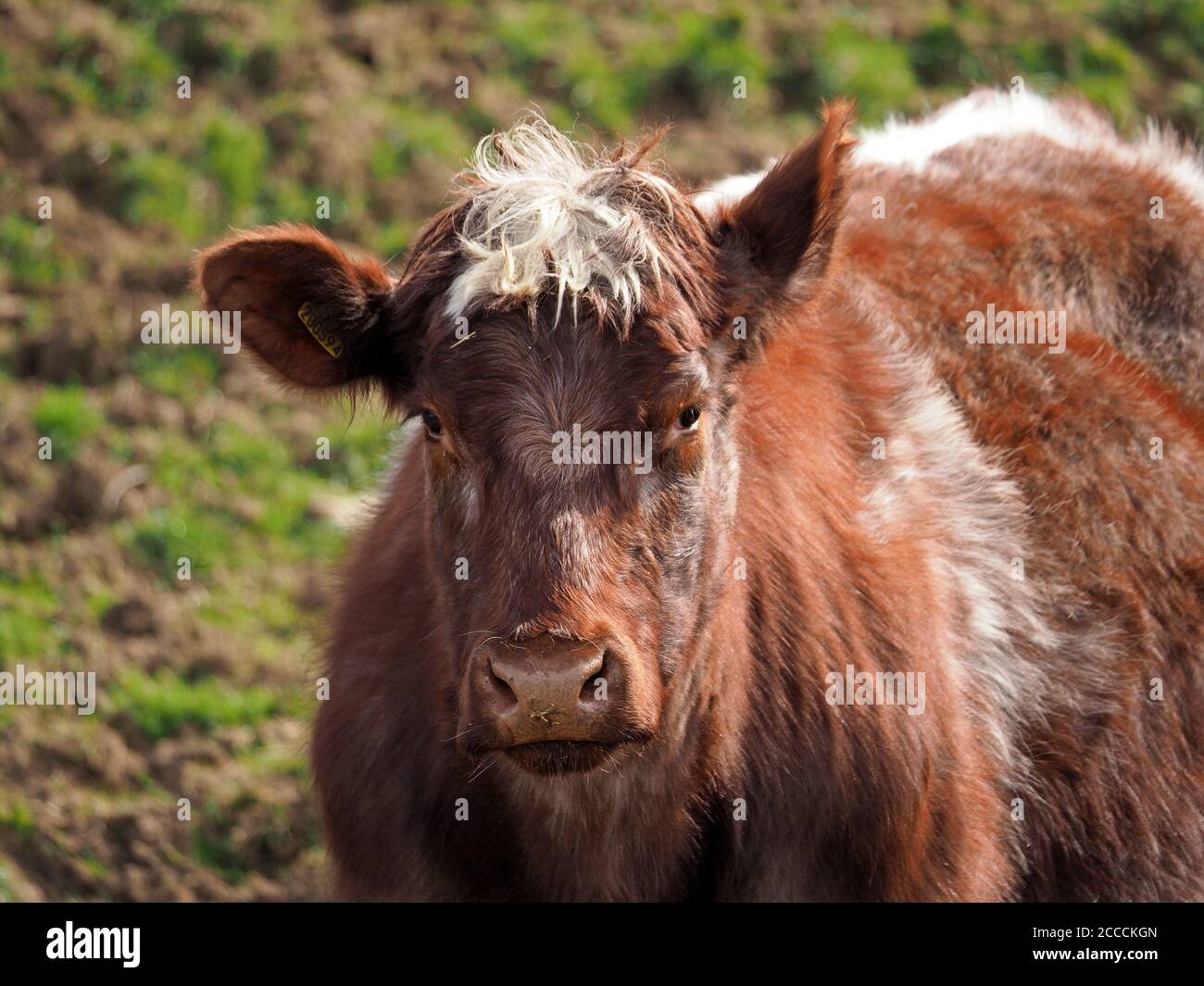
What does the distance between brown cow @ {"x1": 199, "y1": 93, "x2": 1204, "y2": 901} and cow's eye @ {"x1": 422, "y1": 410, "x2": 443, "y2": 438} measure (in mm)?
20

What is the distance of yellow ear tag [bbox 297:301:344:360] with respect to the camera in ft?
14.8

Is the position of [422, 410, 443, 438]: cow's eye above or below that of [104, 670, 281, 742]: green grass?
above

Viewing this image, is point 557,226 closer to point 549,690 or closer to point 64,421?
point 549,690

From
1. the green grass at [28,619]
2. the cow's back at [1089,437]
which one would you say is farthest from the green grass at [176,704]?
the cow's back at [1089,437]

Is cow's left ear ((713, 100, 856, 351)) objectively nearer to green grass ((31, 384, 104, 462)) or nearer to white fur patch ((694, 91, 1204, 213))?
white fur patch ((694, 91, 1204, 213))

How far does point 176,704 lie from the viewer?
22.8 ft

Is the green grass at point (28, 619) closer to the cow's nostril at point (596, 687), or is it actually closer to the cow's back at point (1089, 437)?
the cow's back at point (1089, 437)

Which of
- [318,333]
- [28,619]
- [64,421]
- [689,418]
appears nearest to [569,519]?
[689,418]

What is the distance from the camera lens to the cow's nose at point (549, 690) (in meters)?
3.78

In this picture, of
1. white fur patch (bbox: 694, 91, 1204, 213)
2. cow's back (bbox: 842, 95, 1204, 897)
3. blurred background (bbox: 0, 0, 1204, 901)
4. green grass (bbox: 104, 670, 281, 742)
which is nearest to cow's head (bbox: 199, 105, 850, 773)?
cow's back (bbox: 842, 95, 1204, 897)

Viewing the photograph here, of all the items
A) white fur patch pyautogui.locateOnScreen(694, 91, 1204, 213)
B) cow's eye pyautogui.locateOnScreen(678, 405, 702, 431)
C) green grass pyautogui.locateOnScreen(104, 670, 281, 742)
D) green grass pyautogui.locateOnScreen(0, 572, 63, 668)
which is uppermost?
white fur patch pyautogui.locateOnScreen(694, 91, 1204, 213)

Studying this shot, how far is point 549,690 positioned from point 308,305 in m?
1.39

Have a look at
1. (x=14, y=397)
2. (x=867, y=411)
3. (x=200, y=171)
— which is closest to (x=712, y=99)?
(x=200, y=171)
